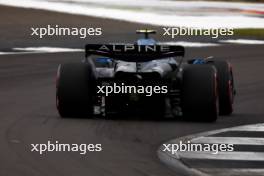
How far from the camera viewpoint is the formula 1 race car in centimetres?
1389

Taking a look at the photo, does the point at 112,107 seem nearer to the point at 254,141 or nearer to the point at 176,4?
the point at 254,141

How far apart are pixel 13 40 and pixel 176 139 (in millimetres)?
18173

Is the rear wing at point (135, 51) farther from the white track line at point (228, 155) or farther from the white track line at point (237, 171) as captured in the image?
the white track line at point (237, 171)

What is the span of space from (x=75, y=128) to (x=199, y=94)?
1.78 meters

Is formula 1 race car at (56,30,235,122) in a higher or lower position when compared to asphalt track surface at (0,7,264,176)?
higher

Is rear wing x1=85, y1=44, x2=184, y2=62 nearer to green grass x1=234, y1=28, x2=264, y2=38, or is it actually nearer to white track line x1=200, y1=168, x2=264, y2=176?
white track line x1=200, y1=168, x2=264, y2=176

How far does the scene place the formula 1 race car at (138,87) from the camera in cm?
1389

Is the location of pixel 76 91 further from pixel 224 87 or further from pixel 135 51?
pixel 224 87

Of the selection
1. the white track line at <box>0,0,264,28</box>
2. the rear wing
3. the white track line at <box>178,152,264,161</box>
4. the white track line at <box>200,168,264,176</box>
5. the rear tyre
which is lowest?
the white track line at <box>0,0,264,28</box>

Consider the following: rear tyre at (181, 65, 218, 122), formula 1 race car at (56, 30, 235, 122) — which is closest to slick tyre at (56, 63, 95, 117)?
formula 1 race car at (56, 30, 235, 122)

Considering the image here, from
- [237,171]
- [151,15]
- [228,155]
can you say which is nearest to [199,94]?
[228,155]

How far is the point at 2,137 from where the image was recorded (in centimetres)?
1242

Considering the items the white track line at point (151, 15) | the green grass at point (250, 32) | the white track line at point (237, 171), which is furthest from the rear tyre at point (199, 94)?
the white track line at point (151, 15)

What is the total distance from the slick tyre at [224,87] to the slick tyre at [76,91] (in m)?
1.96
